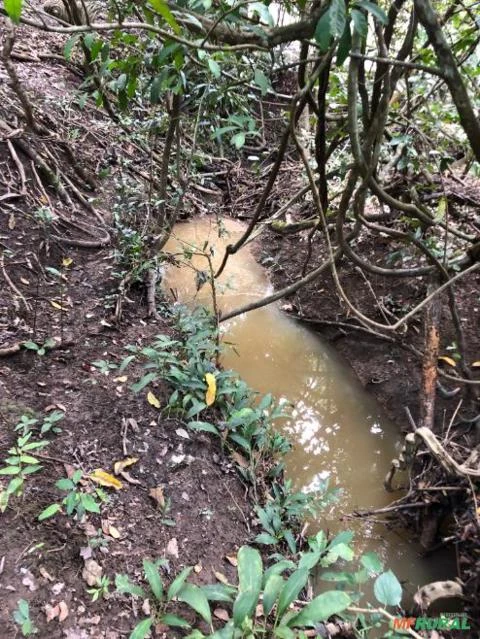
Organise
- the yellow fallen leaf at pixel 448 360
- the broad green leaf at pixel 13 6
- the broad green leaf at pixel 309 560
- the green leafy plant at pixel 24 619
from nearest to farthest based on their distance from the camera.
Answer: the broad green leaf at pixel 13 6 < the green leafy plant at pixel 24 619 < the broad green leaf at pixel 309 560 < the yellow fallen leaf at pixel 448 360

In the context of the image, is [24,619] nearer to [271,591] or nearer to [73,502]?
[73,502]

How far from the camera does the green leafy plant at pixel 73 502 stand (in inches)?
82.0

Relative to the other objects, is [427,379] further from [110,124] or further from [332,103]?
[110,124]

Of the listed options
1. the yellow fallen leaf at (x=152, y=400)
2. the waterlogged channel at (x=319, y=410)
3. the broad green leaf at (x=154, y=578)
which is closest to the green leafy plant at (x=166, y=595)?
the broad green leaf at (x=154, y=578)

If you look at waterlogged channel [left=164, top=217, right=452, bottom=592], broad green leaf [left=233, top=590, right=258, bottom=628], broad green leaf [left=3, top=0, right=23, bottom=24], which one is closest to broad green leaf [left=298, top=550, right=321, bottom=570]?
broad green leaf [left=233, top=590, right=258, bottom=628]

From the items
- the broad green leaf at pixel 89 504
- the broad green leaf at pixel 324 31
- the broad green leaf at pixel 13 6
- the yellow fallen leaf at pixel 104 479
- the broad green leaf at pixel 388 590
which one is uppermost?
the broad green leaf at pixel 324 31

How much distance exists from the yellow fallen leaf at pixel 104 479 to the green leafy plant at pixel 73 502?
0.31 feet

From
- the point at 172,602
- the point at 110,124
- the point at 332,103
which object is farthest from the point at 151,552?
the point at 110,124

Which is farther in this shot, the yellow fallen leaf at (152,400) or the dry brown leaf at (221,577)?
the yellow fallen leaf at (152,400)

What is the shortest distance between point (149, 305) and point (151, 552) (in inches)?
80.0

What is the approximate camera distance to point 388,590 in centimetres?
193

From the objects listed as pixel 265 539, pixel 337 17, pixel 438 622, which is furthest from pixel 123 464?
pixel 337 17

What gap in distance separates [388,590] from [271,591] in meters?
0.48

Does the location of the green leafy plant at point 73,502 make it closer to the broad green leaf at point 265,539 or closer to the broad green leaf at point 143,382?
the broad green leaf at point 143,382
